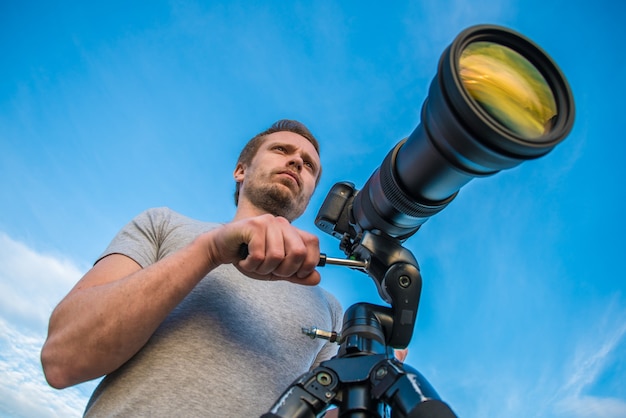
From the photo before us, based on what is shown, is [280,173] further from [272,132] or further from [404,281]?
[404,281]

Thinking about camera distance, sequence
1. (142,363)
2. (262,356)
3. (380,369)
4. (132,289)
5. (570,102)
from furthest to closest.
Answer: (262,356) → (142,363) → (132,289) → (570,102) → (380,369)

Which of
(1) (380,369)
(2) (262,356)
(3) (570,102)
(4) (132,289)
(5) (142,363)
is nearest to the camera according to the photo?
(1) (380,369)

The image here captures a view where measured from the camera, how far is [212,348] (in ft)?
3.80

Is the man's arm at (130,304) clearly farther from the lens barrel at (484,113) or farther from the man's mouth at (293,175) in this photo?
the man's mouth at (293,175)

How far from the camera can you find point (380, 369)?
27.6 inches

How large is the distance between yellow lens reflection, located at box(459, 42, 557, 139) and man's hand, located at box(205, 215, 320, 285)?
1.55 feet

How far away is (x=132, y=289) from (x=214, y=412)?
0.40 m

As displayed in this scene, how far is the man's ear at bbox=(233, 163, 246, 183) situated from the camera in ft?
7.33

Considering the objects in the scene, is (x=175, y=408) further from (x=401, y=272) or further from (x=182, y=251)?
(x=401, y=272)

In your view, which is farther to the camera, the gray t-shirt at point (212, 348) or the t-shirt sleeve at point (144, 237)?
the t-shirt sleeve at point (144, 237)

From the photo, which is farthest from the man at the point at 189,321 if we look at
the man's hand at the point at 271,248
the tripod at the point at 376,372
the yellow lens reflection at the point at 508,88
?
the yellow lens reflection at the point at 508,88

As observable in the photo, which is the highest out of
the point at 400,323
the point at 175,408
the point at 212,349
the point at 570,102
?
the point at 570,102

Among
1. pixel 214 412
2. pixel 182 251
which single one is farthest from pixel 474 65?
pixel 214 412

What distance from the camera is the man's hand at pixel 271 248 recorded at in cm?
81
